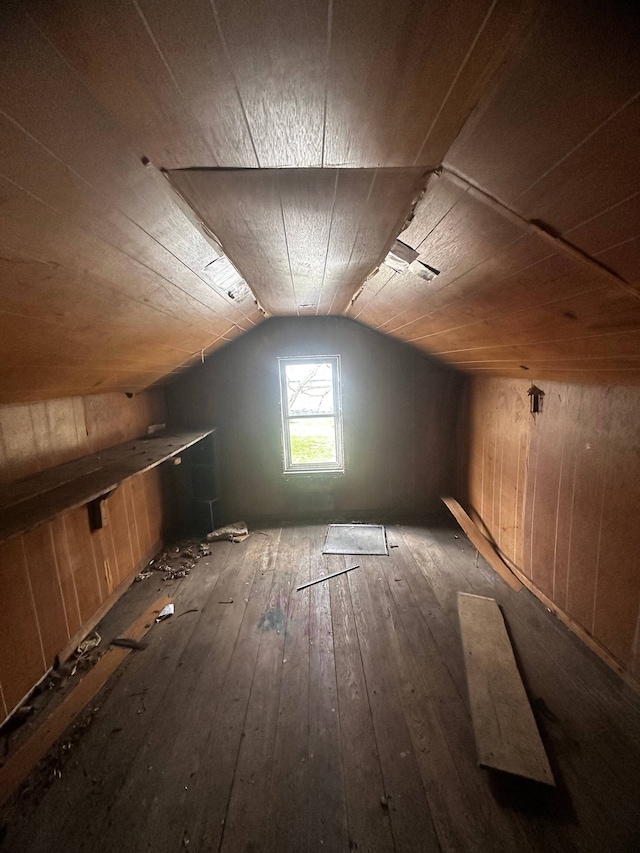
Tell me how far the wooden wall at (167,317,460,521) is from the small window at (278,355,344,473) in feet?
0.34

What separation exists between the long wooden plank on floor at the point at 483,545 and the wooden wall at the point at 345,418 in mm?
406

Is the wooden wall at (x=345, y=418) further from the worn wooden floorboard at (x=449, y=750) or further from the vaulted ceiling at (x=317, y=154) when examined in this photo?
the vaulted ceiling at (x=317, y=154)

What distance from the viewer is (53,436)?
2088mm

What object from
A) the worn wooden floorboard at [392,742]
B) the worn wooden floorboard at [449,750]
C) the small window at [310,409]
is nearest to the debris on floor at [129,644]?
the worn wooden floorboard at [392,742]

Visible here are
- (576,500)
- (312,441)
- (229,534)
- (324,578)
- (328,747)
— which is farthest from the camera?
(312,441)

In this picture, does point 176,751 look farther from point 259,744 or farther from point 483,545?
point 483,545

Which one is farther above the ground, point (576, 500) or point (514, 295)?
point (514, 295)

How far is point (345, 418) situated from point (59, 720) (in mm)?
3146

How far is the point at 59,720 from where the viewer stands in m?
1.65

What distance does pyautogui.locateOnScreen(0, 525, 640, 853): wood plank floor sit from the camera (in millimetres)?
→ 1228

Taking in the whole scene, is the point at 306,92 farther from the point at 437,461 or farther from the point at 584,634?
the point at 437,461

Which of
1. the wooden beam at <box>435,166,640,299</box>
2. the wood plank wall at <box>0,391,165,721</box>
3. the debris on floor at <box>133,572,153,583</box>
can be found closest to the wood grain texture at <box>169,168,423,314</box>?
the wooden beam at <box>435,166,640,299</box>

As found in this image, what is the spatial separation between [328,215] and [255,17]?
765 mm

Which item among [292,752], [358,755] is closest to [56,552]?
[292,752]
